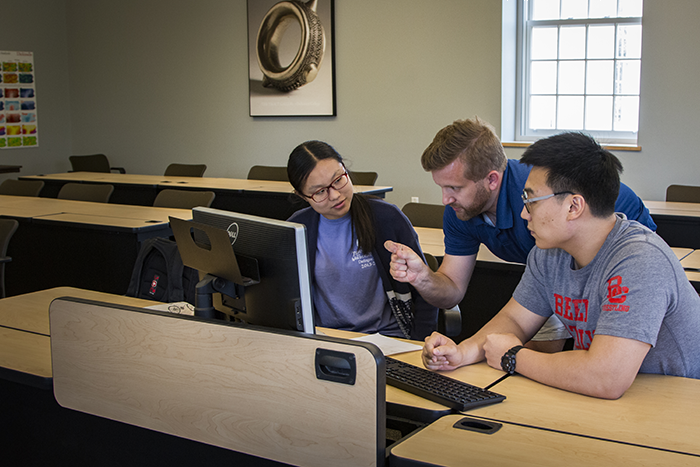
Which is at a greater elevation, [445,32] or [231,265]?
[445,32]

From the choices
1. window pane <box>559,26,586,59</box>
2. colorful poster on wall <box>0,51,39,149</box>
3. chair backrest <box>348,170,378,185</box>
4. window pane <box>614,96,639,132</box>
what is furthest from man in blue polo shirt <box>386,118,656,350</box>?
colorful poster on wall <box>0,51,39,149</box>

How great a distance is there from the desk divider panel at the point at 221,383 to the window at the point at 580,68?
5.09m

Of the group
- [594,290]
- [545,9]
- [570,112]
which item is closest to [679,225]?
[570,112]

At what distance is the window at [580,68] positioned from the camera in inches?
218

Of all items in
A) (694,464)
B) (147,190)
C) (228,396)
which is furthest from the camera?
(147,190)

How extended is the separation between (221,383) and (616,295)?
31.8 inches

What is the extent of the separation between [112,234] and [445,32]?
12.3 feet

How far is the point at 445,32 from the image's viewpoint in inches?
241

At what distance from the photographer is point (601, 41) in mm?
5625

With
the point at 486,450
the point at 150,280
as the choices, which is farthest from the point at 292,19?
the point at 486,450

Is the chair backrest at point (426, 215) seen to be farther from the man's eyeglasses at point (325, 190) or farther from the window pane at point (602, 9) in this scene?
the window pane at point (602, 9)

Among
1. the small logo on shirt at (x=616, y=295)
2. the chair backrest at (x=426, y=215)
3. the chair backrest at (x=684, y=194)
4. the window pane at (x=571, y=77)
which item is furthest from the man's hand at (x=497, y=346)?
the window pane at (x=571, y=77)

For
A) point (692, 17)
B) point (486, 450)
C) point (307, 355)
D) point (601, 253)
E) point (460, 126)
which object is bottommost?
point (486, 450)

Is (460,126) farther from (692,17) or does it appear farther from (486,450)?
(692,17)
